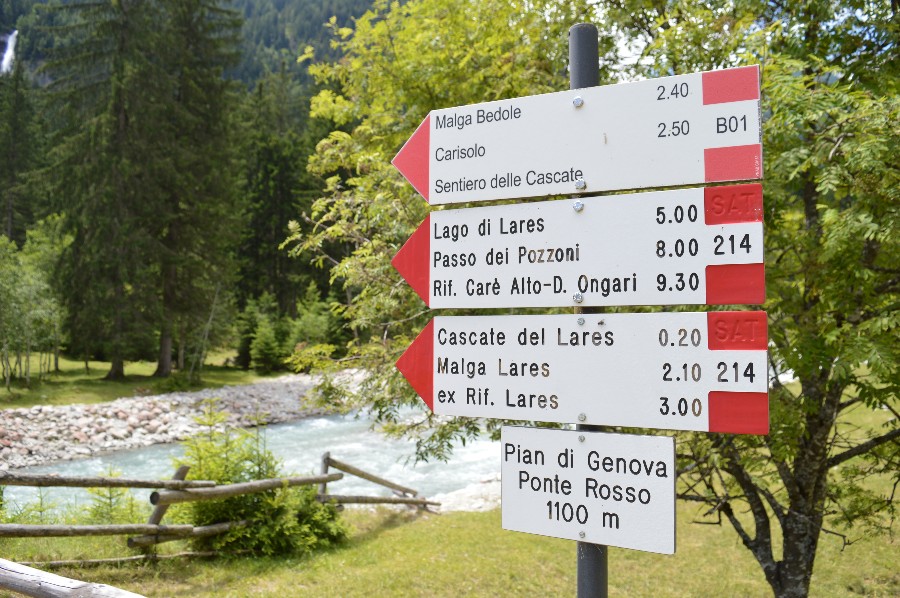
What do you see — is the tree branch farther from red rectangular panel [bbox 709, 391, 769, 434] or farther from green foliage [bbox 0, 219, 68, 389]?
green foliage [bbox 0, 219, 68, 389]

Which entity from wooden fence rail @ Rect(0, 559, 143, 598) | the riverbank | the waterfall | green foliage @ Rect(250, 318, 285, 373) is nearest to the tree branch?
wooden fence rail @ Rect(0, 559, 143, 598)

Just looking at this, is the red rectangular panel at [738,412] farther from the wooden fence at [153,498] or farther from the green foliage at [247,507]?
the green foliage at [247,507]

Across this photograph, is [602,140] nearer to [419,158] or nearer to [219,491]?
[419,158]

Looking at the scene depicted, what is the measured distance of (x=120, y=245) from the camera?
30656 mm

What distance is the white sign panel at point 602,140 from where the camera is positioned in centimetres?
217

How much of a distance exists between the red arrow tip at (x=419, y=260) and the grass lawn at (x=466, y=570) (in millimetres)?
5321

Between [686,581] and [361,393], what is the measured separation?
4780mm

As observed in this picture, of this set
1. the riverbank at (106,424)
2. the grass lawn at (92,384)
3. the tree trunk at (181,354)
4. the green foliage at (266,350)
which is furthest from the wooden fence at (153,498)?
the green foliage at (266,350)

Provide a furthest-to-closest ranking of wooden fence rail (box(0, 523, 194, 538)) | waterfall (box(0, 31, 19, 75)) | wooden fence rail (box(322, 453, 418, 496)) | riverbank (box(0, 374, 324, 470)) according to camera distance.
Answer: waterfall (box(0, 31, 19, 75)) → riverbank (box(0, 374, 324, 470)) → wooden fence rail (box(322, 453, 418, 496)) → wooden fence rail (box(0, 523, 194, 538))

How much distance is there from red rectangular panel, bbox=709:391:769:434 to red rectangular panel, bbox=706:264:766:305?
272 mm

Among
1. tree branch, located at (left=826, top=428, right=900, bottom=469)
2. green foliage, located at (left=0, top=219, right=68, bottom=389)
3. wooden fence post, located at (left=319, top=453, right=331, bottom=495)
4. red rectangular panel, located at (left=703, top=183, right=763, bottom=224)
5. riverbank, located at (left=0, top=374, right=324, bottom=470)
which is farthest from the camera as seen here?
green foliage, located at (left=0, top=219, right=68, bottom=389)

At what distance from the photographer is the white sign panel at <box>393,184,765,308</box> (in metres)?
2.11

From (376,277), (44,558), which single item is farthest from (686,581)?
(44,558)

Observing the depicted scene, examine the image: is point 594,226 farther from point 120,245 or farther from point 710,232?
point 120,245
